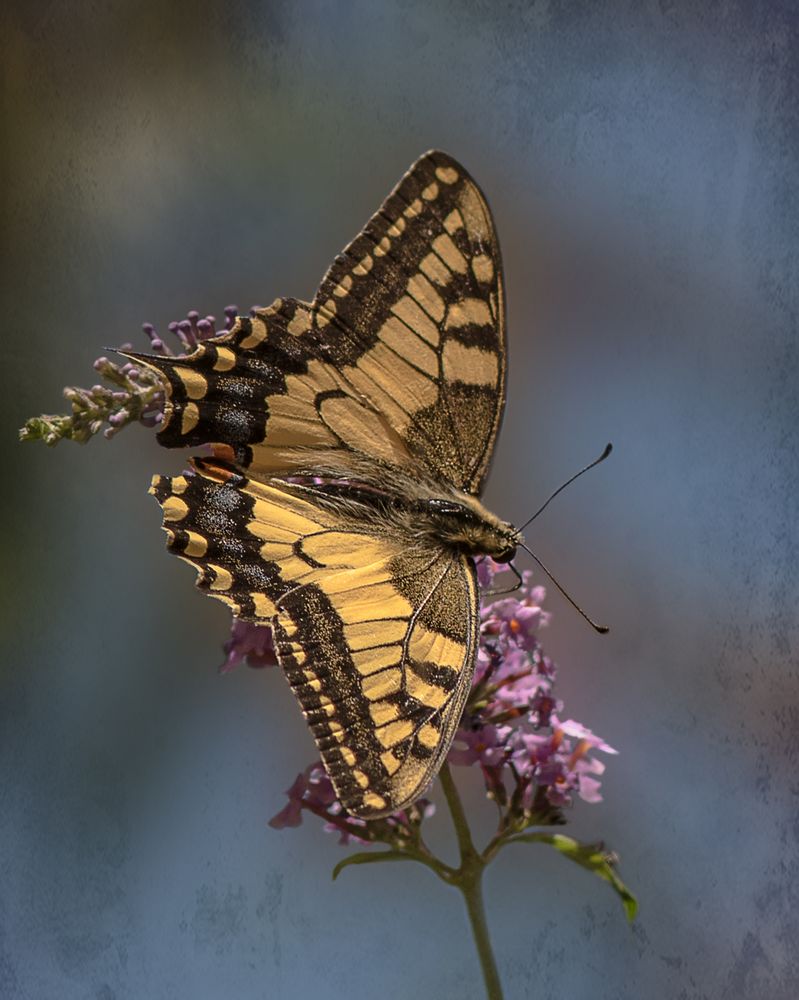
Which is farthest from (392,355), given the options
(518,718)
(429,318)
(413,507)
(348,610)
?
(518,718)

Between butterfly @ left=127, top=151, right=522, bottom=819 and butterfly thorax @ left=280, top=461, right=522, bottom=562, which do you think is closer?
butterfly @ left=127, top=151, right=522, bottom=819

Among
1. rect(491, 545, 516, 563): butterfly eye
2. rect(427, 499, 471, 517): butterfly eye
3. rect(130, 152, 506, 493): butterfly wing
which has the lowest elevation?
rect(491, 545, 516, 563): butterfly eye

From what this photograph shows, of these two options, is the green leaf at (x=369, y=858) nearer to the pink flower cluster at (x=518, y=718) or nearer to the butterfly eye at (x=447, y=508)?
the pink flower cluster at (x=518, y=718)

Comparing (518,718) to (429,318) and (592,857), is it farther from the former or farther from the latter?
(429,318)

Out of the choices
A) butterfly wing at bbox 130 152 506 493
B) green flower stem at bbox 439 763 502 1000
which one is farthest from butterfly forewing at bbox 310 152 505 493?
green flower stem at bbox 439 763 502 1000

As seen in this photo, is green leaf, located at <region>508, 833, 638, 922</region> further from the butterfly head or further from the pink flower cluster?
the butterfly head

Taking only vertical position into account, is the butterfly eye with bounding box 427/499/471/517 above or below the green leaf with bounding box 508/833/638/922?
above
